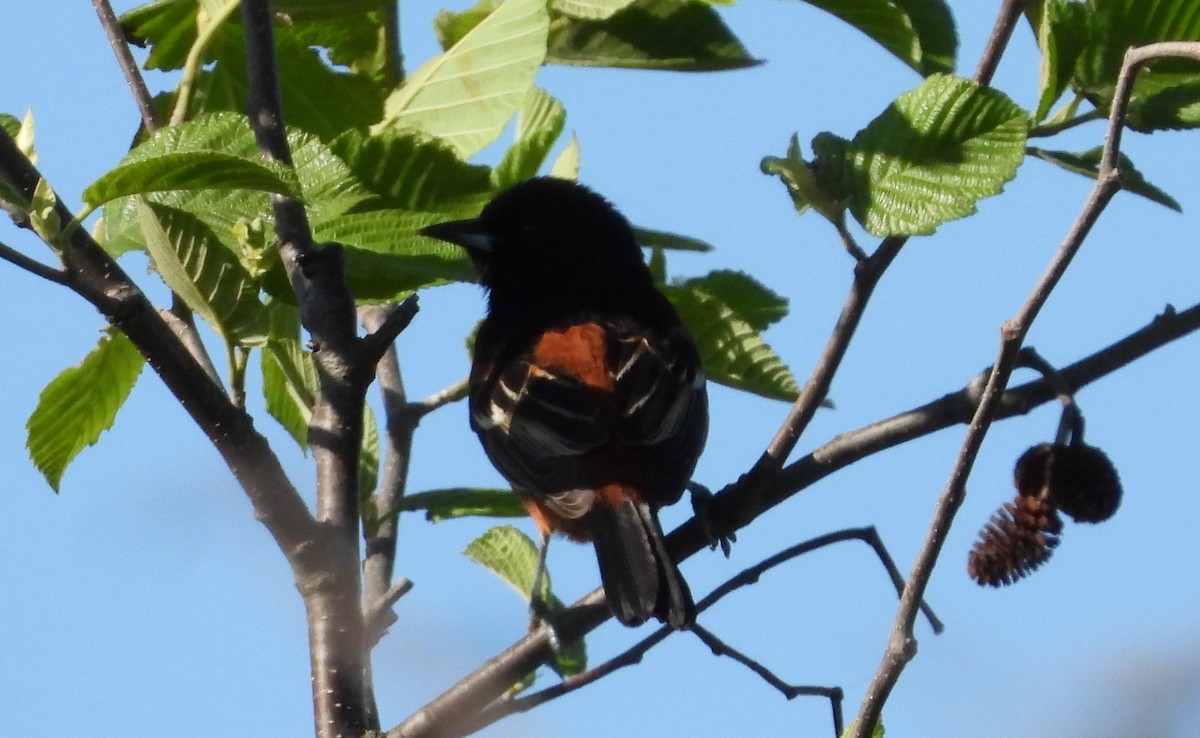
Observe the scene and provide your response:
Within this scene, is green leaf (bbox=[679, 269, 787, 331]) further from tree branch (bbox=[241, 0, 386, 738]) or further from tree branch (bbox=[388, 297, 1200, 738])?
tree branch (bbox=[241, 0, 386, 738])

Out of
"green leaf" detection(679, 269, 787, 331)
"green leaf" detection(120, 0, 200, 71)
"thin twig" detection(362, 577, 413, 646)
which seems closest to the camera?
"thin twig" detection(362, 577, 413, 646)

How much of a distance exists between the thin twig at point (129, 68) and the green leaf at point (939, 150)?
1117 millimetres

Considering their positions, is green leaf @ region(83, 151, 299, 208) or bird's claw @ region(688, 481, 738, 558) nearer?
green leaf @ region(83, 151, 299, 208)

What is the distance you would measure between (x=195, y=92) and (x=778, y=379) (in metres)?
1.17

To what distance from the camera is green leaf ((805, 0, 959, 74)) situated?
2.64 meters

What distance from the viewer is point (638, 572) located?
2.76 metres

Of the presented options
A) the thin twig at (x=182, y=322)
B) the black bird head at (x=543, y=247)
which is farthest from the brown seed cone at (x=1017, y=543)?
the black bird head at (x=543, y=247)

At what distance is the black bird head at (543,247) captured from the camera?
4383mm

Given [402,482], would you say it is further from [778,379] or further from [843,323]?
[843,323]

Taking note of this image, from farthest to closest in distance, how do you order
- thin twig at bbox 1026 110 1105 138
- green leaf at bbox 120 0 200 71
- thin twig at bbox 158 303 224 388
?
green leaf at bbox 120 0 200 71
thin twig at bbox 158 303 224 388
thin twig at bbox 1026 110 1105 138

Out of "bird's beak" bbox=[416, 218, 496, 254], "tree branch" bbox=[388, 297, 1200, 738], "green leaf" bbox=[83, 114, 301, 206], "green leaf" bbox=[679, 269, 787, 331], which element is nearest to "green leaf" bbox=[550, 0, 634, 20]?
"green leaf" bbox=[679, 269, 787, 331]

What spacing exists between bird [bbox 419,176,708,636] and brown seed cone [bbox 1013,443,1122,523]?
59cm

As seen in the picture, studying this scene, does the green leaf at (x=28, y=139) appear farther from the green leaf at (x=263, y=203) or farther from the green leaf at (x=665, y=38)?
the green leaf at (x=665, y=38)

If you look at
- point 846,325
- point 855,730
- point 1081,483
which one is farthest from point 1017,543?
point 855,730
